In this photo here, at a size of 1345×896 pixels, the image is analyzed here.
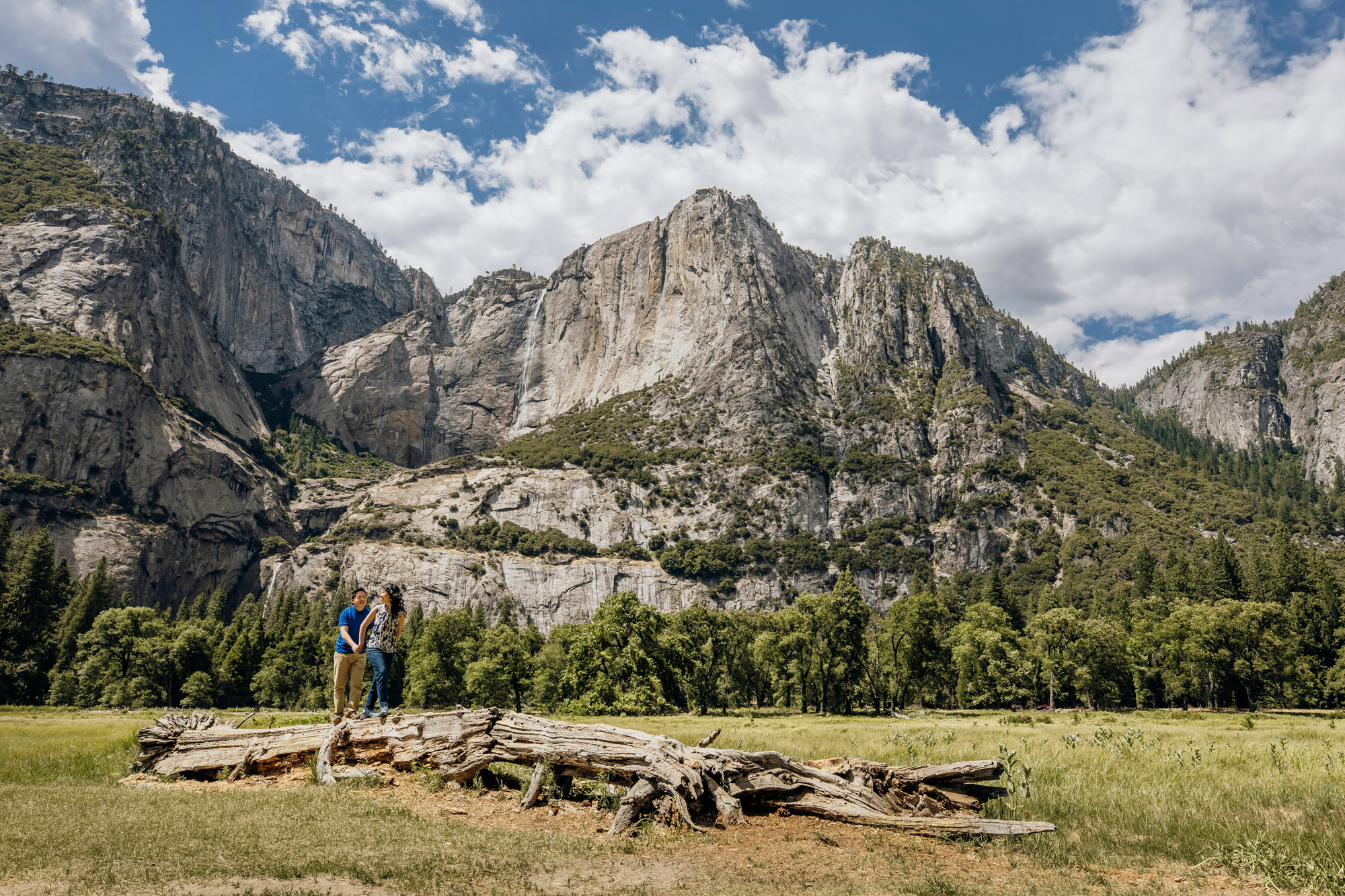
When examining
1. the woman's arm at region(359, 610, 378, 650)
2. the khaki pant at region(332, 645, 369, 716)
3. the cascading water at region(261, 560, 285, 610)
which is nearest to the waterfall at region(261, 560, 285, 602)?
the cascading water at region(261, 560, 285, 610)

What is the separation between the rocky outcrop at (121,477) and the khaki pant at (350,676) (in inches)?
5932

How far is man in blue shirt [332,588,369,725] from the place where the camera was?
53.2 feet

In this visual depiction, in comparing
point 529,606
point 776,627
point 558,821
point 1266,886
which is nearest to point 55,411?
point 529,606

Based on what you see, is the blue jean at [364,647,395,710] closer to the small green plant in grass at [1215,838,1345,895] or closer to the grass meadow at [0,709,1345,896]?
the grass meadow at [0,709,1345,896]

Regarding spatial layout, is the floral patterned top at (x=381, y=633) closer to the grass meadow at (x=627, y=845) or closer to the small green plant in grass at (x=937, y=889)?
the grass meadow at (x=627, y=845)

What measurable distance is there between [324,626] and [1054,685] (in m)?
105

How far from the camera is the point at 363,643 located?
16.3 meters

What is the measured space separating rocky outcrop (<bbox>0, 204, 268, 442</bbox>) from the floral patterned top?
18213cm

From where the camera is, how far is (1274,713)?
199 feet

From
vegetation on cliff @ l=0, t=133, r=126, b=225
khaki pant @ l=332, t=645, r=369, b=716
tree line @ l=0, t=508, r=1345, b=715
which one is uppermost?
vegetation on cliff @ l=0, t=133, r=126, b=225

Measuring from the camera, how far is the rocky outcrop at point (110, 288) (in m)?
156

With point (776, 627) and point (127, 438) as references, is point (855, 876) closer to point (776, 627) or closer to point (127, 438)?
point (776, 627)

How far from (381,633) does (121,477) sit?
168 m

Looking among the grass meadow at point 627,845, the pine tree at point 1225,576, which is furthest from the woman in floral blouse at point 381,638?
the pine tree at point 1225,576
